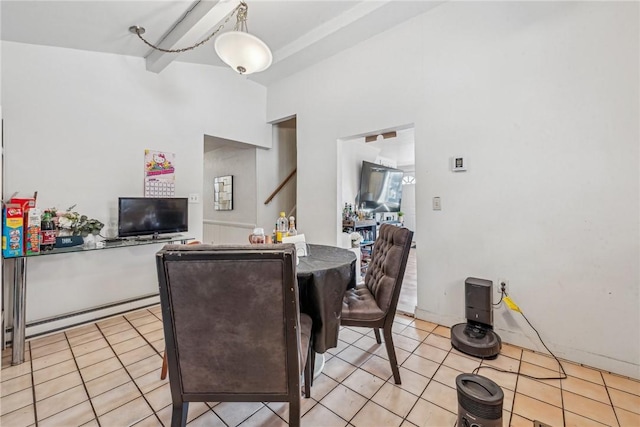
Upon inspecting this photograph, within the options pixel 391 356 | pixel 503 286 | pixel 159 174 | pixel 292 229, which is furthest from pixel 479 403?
pixel 159 174

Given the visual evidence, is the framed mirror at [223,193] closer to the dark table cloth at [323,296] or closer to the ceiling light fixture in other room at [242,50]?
the ceiling light fixture in other room at [242,50]

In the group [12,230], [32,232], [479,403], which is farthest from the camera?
[32,232]

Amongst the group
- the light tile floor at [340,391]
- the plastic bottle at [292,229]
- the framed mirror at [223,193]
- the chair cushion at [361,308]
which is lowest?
the light tile floor at [340,391]

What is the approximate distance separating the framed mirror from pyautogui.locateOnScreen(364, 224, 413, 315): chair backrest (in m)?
3.50

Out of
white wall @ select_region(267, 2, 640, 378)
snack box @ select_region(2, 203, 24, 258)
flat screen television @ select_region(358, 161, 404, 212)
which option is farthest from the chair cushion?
flat screen television @ select_region(358, 161, 404, 212)

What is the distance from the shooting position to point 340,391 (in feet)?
5.38

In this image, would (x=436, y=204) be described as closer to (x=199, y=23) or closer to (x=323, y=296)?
(x=323, y=296)

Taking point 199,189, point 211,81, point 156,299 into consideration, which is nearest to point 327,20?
point 211,81

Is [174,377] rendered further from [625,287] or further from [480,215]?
[625,287]

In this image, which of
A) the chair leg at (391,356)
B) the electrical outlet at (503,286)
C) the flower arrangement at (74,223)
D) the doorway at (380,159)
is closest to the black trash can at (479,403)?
the chair leg at (391,356)

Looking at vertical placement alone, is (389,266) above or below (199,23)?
below

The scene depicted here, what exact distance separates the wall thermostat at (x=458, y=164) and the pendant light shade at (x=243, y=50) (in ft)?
5.88

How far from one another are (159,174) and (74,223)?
3.08 feet

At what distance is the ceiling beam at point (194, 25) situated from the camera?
210 centimetres
